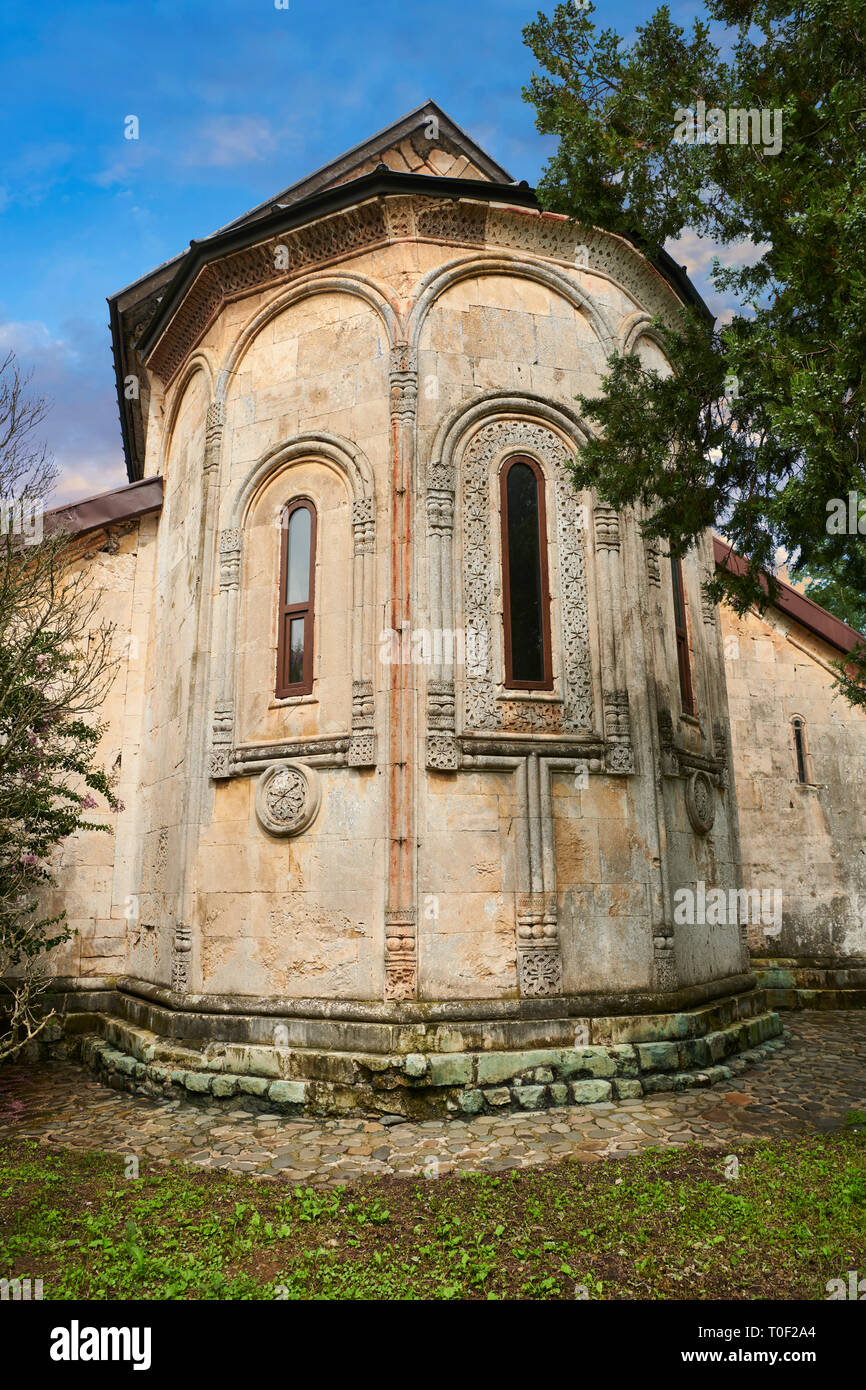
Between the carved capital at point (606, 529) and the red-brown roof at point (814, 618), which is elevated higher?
the red-brown roof at point (814, 618)

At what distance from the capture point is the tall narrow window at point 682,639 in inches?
414

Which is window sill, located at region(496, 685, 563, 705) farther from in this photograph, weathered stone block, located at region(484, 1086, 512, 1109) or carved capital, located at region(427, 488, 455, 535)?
weathered stone block, located at region(484, 1086, 512, 1109)

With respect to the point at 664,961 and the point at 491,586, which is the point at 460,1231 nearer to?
the point at 664,961

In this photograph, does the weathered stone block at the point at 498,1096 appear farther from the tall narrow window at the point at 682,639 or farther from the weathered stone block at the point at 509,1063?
the tall narrow window at the point at 682,639

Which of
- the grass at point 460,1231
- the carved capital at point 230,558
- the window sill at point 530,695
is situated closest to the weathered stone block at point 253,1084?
the grass at point 460,1231

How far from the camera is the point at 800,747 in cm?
1392

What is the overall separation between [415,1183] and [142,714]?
7697 millimetres

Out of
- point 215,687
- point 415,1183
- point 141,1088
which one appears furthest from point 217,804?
point 415,1183

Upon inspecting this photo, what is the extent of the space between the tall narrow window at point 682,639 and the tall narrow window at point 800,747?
164 inches

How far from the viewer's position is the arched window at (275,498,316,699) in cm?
909

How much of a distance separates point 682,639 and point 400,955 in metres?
5.27

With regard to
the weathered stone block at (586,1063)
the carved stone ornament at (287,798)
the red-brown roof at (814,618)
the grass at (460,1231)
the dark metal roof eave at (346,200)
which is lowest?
the grass at (460,1231)

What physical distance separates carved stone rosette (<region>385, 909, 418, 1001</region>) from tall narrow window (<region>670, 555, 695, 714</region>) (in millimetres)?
4398

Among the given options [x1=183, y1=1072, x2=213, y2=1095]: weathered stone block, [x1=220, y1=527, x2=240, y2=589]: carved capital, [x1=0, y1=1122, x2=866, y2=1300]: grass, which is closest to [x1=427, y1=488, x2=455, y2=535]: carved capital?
[x1=220, y1=527, x2=240, y2=589]: carved capital
